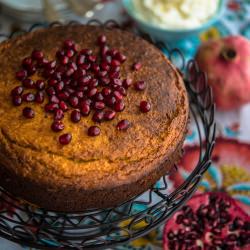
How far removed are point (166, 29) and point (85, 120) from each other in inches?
29.1

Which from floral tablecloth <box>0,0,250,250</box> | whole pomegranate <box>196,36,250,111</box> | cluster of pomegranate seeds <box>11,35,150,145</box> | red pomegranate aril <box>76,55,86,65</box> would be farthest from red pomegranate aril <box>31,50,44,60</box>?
whole pomegranate <box>196,36,250,111</box>

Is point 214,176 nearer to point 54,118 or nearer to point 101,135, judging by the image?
point 101,135

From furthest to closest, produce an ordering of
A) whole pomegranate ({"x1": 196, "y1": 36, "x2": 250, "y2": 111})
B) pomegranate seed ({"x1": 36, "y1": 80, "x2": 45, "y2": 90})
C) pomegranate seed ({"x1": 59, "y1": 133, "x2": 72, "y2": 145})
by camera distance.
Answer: whole pomegranate ({"x1": 196, "y1": 36, "x2": 250, "y2": 111}) < pomegranate seed ({"x1": 36, "y1": 80, "x2": 45, "y2": 90}) < pomegranate seed ({"x1": 59, "y1": 133, "x2": 72, "y2": 145})

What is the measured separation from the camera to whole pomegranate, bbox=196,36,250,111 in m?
1.71

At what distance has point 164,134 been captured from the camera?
128 centimetres

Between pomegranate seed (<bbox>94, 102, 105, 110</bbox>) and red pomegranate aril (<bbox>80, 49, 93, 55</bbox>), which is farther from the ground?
red pomegranate aril (<bbox>80, 49, 93, 55</bbox>)

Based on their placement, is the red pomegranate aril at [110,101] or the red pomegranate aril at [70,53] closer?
the red pomegranate aril at [110,101]

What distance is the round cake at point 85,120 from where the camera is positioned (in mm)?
1198

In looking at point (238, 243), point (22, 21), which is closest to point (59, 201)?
point (238, 243)

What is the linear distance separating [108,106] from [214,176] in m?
0.55

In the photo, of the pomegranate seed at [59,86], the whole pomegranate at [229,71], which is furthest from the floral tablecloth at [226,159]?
the pomegranate seed at [59,86]

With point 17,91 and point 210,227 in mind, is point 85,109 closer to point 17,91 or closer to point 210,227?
point 17,91

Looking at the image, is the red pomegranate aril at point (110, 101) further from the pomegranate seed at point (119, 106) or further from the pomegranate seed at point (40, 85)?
the pomegranate seed at point (40, 85)

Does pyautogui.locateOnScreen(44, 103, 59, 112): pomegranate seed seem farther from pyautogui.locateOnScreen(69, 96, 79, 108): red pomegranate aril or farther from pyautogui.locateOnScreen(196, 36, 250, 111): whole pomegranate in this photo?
pyautogui.locateOnScreen(196, 36, 250, 111): whole pomegranate
